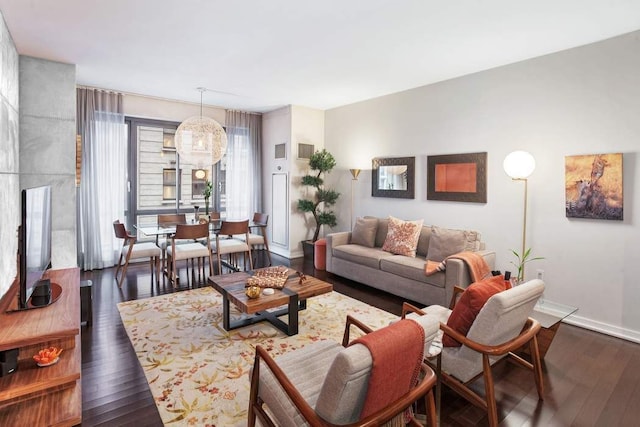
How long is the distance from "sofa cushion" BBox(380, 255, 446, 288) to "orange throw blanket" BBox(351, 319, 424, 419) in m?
2.43

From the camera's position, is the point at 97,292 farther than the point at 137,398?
Yes

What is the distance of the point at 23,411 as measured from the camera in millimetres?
1689

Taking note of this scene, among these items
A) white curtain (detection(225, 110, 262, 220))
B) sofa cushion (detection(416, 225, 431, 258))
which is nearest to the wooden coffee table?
sofa cushion (detection(416, 225, 431, 258))

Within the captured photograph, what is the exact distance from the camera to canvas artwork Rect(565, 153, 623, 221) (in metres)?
3.25

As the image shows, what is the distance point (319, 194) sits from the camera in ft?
21.2

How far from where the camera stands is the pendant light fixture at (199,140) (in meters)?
5.00

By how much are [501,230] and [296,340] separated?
9.12ft

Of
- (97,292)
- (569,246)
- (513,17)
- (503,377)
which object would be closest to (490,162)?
(569,246)

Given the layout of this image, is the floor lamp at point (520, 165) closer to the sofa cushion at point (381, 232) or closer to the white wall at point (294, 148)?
the sofa cushion at point (381, 232)

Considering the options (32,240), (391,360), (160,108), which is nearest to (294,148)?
(160,108)

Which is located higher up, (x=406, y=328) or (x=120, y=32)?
(x=120, y=32)

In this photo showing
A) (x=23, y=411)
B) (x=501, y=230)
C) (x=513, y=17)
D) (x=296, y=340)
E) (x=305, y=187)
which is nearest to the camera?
(x=23, y=411)

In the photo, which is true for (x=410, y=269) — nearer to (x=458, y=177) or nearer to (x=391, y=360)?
(x=458, y=177)

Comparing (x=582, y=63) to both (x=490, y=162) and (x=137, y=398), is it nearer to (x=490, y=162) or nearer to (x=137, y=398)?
(x=490, y=162)
